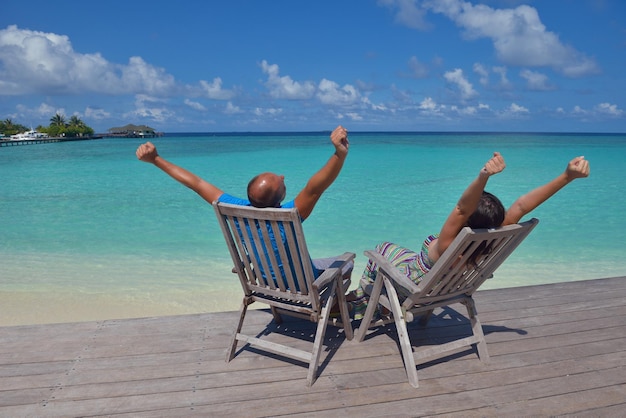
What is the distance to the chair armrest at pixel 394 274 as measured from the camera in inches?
114

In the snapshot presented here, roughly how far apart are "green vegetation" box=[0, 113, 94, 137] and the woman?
93.2 m

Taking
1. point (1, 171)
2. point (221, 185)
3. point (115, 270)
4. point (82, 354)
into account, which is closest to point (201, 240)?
point (115, 270)

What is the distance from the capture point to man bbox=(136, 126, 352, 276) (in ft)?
8.44

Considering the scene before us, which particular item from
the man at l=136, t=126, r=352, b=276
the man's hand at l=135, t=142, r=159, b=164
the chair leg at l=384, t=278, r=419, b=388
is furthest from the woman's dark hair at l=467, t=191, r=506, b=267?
the man's hand at l=135, t=142, r=159, b=164

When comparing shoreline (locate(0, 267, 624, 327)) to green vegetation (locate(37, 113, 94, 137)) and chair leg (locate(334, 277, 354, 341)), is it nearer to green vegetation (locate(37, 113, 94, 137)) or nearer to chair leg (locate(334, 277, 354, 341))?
chair leg (locate(334, 277, 354, 341))

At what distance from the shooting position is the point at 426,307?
308cm

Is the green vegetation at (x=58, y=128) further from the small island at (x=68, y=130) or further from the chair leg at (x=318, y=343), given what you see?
the chair leg at (x=318, y=343)

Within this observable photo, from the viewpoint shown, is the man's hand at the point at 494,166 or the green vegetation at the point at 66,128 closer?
the man's hand at the point at 494,166

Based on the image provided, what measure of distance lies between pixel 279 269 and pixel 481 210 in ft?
3.88

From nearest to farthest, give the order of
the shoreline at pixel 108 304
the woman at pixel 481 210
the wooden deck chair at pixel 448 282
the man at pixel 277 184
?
the woman at pixel 481 210 → the man at pixel 277 184 → the wooden deck chair at pixel 448 282 → the shoreline at pixel 108 304

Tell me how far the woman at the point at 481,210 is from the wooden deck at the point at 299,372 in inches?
23.4

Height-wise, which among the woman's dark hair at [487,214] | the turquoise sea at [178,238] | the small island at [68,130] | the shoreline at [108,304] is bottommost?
the small island at [68,130]

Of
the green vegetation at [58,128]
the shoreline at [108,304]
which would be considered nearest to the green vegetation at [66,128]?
the green vegetation at [58,128]

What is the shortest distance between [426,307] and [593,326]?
1.51 m
